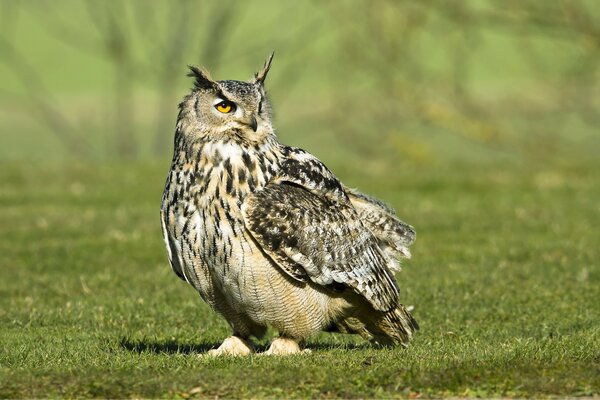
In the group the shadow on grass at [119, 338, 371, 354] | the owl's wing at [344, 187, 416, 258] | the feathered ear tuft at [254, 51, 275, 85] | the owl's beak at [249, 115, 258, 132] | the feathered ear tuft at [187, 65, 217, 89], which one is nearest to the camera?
the owl's beak at [249, 115, 258, 132]

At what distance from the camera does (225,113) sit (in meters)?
8.13

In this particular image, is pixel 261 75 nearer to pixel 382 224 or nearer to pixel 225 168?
pixel 225 168

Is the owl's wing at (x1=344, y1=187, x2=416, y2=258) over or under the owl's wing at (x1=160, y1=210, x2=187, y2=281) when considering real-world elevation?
over

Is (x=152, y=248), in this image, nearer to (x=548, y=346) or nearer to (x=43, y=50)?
(x=548, y=346)

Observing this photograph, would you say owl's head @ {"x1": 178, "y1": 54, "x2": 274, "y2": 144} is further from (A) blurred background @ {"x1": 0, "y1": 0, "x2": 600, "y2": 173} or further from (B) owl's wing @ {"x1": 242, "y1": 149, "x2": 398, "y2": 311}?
(A) blurred background @ {"x1": 0, "y1": 0, "x2": 600, "y2": 173}

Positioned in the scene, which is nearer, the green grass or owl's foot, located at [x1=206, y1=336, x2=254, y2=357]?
the green grass

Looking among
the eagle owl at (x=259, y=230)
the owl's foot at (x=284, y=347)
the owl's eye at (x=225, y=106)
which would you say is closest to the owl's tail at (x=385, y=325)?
the eagle owl at (x=259, y=230)

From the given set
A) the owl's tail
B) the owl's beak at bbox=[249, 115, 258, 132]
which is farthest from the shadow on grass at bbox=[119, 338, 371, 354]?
the owl's beak at bbox=[249, 115, 258, 132]

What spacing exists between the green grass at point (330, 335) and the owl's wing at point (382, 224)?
0.85 meters

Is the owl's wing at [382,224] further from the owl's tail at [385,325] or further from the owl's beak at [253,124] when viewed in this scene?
the owl's beak at [253,124]

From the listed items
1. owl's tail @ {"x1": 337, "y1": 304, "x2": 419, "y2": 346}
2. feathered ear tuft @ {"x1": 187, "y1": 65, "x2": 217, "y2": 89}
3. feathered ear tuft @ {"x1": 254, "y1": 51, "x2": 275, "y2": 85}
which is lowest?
owl's tail @ {"x1": 337, "y1": 304, "x2": 419, "y2": 346}

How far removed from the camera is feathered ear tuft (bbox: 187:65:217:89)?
8188mm

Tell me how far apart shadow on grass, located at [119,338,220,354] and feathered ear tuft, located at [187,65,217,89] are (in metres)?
1.98

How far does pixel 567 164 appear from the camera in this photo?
22.8 metres
